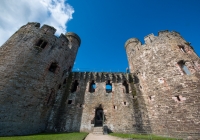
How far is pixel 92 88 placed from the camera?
Answer: 637 inches

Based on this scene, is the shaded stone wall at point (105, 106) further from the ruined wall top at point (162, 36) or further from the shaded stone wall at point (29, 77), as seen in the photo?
the ruined wall top at point (162, 36)

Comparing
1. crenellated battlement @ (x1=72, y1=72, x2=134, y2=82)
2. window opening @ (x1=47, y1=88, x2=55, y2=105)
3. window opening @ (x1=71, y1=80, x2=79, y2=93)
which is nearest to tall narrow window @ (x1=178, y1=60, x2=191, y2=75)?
crenellated battlement @ (x1=72, y1=72, x2=134, y2=82)

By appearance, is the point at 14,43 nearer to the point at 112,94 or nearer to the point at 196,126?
the point at 112,94

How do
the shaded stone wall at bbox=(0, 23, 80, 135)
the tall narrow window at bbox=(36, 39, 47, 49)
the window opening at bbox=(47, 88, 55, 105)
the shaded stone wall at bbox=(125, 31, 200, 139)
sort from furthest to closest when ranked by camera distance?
the tall narrow window at bbox=(36, 39, 47, 49), the window opening at bbox=(47, 88, 55, 105), the shaded stone wall at bbox=(125, 31, 200, 139), the shaded stone wall at bbox=(0, 23, 80, 135)

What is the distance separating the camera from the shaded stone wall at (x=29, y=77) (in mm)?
8523

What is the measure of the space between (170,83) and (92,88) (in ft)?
33.0

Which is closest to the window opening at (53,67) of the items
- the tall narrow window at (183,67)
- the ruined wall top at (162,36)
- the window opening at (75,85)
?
the window opening at (75,85)

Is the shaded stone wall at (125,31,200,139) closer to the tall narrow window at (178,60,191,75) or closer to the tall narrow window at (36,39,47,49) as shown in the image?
the tall narrow window at (178,60,191,75)

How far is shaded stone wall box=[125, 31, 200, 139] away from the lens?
9.27 metres

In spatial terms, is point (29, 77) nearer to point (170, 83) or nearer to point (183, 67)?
point (170, 83)

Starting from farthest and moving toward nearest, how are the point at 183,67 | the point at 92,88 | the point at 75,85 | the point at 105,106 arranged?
the point at 92,88
the point at 75,85
the point at 105,106
the point at 183,67

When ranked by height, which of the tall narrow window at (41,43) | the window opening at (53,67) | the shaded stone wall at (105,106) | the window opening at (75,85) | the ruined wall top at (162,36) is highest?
the ruined wall top at (162,36)

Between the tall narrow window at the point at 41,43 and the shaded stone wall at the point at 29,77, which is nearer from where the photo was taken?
the shaded stone wall at the point at 29,77

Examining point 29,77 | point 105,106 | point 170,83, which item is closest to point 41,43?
point 29,77
